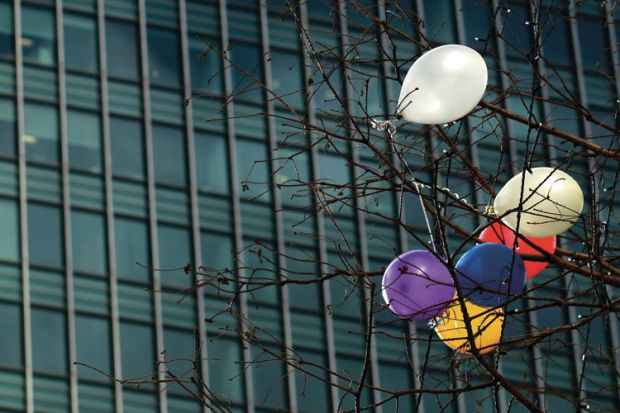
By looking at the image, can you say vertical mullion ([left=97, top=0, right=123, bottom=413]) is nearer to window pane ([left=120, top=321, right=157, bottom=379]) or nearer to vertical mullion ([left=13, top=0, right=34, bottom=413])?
window pane ([left=120, top=321, right=157, bottom=379])

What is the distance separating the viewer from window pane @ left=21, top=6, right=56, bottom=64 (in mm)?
30344

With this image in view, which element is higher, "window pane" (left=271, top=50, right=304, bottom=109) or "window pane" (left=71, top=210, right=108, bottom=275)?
"window pane" (left=271, top=50, right=304, bottom=109)

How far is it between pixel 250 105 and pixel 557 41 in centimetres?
693

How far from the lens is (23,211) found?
2933cm

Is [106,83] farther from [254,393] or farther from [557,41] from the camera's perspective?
[557,41]

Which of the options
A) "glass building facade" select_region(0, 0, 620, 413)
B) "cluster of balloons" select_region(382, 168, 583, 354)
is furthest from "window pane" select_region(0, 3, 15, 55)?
"cluster of balloons" select_region(382, 168, 583, 354)

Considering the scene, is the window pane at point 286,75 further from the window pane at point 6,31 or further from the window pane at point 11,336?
the window pane at point 11,336

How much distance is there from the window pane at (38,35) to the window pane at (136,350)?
16.4ft

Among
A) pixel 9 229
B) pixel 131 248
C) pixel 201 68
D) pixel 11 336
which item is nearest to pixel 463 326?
pixel 11 336

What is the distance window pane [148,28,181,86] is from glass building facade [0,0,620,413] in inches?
1.2

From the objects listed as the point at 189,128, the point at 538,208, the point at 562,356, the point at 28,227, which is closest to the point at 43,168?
the point at 28,227

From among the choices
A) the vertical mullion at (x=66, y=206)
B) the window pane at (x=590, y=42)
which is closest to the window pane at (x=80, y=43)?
the vertical mullion at (x=66, y=206)

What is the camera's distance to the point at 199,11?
32.3 m

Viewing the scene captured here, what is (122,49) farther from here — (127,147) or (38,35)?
(127,147)
